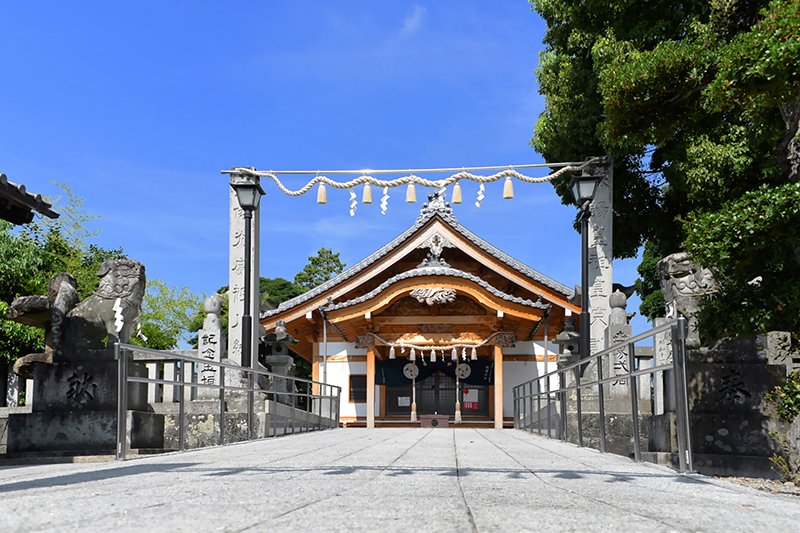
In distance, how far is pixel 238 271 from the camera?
13531mm

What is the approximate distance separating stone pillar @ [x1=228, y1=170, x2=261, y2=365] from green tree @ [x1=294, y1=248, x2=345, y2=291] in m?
24.4

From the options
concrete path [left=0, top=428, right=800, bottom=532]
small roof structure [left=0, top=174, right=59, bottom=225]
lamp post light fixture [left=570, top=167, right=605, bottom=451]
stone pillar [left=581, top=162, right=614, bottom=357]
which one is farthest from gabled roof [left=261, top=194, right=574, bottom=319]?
concrete path [left=0, top=428, right=800, bottom=532]

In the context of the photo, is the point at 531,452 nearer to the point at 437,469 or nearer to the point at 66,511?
the point at 437,469

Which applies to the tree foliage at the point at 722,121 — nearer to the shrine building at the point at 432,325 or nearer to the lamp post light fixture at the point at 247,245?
the shrine building at the point at 432,325

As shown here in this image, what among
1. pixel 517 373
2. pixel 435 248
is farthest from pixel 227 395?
pixel 517 373

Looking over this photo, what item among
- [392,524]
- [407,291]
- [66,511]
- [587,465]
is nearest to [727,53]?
[587,465]

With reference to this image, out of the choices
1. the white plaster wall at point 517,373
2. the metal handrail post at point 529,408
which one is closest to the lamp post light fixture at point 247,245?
the metal handrail post at point 529,408

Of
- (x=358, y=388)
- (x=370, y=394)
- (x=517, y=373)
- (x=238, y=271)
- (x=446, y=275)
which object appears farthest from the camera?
(x=358, y=388)

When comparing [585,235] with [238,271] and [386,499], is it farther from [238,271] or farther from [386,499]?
[386,499]

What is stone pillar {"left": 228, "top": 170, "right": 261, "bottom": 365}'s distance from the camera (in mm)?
13227

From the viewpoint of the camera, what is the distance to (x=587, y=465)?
5387mm

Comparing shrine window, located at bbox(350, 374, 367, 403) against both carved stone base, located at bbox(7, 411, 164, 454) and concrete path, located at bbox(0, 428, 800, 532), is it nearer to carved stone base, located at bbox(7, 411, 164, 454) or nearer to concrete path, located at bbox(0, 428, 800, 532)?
carved stone base, located at bbox(7, 411, 164, 454)

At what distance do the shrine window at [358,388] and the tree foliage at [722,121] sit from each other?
10223 mm

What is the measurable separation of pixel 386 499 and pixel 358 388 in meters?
18.1
